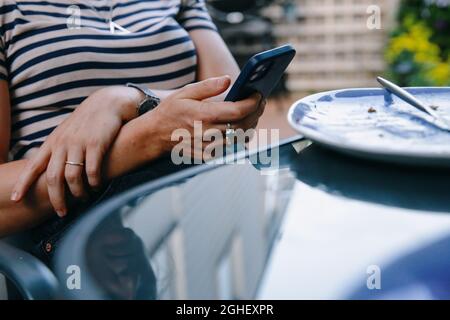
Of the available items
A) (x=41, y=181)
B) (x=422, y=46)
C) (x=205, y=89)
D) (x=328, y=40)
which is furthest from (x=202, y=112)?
(x=328, y=40)

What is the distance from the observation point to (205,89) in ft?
2.46

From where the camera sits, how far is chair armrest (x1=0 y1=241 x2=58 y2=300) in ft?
1.77

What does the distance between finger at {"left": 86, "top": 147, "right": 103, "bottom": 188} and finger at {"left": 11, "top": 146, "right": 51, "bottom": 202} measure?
0.19ft

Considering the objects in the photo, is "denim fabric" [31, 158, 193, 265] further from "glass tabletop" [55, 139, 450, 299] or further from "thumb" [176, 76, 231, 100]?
"glass tabletop" [55, 139, 450, 299]

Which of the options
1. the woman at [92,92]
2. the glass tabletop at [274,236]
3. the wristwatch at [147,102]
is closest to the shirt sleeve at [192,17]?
the woman at [92,92]

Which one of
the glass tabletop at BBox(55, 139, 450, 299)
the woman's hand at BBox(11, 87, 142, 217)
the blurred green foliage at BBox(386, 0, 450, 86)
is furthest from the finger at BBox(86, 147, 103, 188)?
the blurred green foliage at BBox(386, 0, 450, 86)

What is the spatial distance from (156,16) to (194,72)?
0.12 metres

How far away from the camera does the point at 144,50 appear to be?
3.25 ft

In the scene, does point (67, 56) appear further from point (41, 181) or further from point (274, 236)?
point (274, 236)

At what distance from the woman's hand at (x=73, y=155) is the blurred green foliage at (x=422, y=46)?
273cm

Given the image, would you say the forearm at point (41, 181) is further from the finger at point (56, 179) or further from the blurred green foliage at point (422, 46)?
the blurred green foliage at point (422, 46)

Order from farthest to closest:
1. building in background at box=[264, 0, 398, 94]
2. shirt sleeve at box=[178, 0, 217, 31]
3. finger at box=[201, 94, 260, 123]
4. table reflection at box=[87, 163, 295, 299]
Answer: building in background at box=[264, 0, 398, 94]
shirt sleeve at box=[178, 0, 217, 31]
finger at box=[201, 94, 260, 123]
table reflection at box=[87, 163, 295, 299]

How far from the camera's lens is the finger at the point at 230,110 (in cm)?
69
